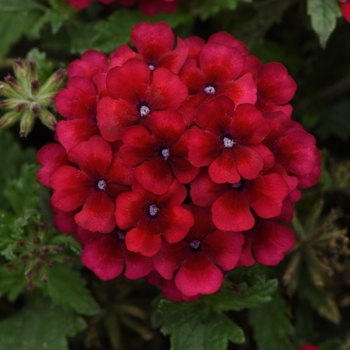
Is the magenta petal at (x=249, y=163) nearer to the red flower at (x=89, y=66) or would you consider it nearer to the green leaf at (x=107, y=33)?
the red flower at (x=89, y=66)

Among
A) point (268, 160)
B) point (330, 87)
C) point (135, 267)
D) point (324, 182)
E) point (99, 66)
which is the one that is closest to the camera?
point (268, 160)

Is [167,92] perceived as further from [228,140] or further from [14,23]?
[14,23]

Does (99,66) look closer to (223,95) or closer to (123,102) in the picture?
(123,102)

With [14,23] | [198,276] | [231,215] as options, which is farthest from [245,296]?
[14,23]

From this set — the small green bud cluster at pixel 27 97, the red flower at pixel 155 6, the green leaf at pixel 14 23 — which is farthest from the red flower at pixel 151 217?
the green leaf at pixel 14 23

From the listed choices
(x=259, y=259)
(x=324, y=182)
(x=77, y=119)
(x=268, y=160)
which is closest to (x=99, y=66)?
(x=77, y=119)
